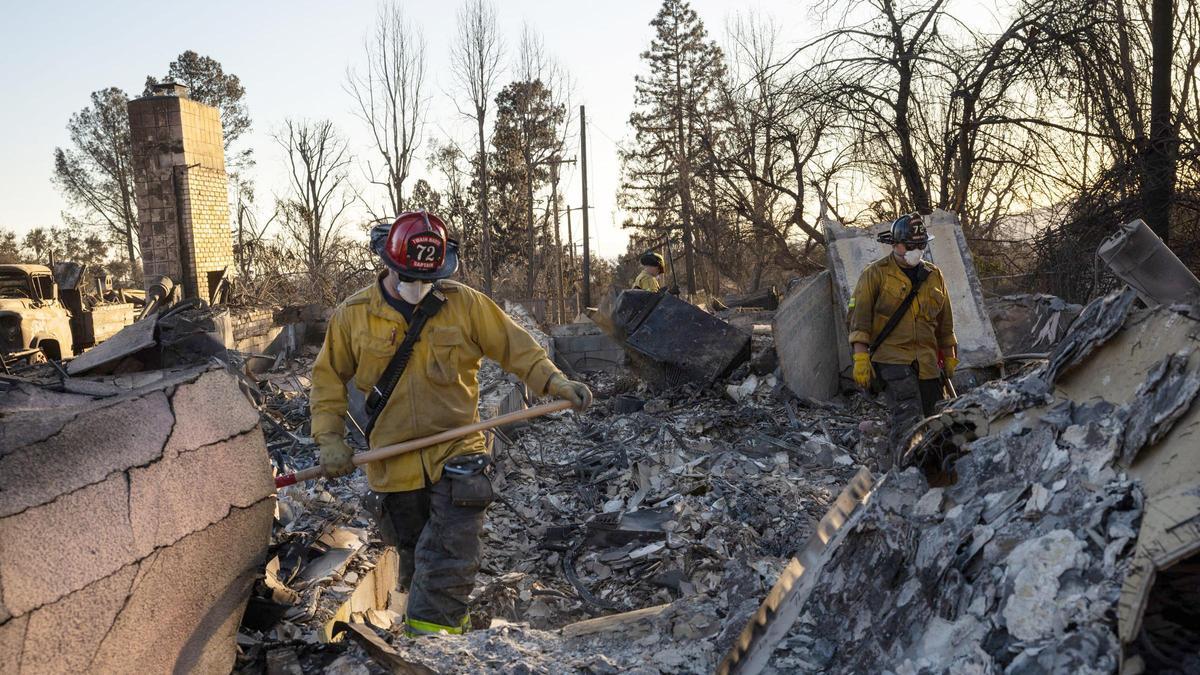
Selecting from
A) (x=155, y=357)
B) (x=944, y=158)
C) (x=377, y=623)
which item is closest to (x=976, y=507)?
(x=377, y=623)

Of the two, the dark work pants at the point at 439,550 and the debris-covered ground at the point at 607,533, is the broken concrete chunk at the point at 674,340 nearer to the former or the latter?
the debris-covered ground at the point at 607,533

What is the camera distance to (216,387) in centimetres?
284

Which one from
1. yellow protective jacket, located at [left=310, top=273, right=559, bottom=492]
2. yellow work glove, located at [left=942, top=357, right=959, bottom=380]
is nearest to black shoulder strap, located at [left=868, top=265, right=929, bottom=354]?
yellow work glove, located at [left=942, top=357, right=959, bottom=380]

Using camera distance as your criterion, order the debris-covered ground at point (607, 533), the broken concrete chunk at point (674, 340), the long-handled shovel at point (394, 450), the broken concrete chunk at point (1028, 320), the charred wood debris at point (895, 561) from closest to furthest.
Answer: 1. the charred wood debris at point (895, 561)
2. the debris-covered ground at point (607, 533)
3. the long-handled shovel at point (394, 450)
4. the broken concrete chunk at point (1028, 320)
5. the broken concrete chunk at point (674, 340)

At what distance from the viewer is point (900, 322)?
17.1 feet

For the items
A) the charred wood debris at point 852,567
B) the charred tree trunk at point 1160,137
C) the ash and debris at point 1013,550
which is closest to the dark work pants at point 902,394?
the charred wood debris at point 852,567

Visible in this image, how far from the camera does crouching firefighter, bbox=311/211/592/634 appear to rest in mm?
3225

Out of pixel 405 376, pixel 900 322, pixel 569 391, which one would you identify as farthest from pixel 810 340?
pixel 405 376

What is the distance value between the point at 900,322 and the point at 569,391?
2.58 metres

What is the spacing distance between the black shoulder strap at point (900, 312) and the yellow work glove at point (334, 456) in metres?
3.29

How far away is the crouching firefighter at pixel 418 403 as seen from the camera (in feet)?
10.6

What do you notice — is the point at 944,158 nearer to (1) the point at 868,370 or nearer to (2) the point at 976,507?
(1) the point at 868,370

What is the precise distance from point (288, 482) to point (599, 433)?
203 inches

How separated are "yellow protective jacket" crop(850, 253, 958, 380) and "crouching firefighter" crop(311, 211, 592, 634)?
8.85ft
